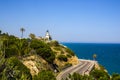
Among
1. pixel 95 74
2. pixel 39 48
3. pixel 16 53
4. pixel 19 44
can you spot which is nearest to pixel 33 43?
pixel 39 48

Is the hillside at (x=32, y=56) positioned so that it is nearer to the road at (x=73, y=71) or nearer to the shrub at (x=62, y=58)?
the shrub at (x=62, y=58)

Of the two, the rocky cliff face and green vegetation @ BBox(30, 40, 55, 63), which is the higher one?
green vegetation @ BBox(30, 40, 55, 63)

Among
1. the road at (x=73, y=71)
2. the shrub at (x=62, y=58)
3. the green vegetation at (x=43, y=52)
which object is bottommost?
the road at (x=73, y=71)

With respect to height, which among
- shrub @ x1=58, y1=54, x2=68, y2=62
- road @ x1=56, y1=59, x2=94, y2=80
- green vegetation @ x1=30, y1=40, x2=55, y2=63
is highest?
green vegetation @ x1=30, y1=40, x2=55, y2=63

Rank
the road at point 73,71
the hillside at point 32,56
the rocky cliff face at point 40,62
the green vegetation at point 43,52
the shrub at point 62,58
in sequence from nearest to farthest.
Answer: the hillside at point 32,56
the rocky cliff face at point 40,62
the road at point 73,71
the green vegetation at point 43,52
the shrub at point 62,58

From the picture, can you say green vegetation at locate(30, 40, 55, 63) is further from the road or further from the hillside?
the road

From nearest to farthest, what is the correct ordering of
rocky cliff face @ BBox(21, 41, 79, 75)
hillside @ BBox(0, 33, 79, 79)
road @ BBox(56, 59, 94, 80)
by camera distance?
hillside @ BBox(0, 33, 79, 79), rocky cliff face @ BBox(21, 41, 79, 75), road @ BBox(56, 59, 94, 80)

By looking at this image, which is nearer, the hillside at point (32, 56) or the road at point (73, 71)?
the hillside at point (32, 56)

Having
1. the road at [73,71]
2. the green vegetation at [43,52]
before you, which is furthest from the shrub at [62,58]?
the green vegetation at [43,52]

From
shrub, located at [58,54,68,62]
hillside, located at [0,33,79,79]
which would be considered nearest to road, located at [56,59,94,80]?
hillside, located at [0,33,79,79]

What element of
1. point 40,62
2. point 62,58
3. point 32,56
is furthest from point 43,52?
point 62,58

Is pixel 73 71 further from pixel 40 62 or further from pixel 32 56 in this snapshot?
pixel 32 56

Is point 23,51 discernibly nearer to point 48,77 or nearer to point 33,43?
point 33,43

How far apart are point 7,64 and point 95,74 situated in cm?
3646
